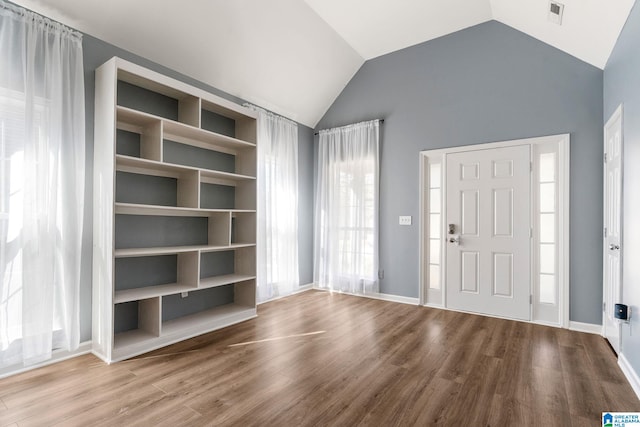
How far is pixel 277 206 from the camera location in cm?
462

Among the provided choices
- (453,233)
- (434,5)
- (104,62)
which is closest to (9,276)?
(104,62)

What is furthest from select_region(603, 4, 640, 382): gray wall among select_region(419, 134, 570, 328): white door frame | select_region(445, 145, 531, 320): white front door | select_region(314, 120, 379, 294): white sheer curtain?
select_region(314, 120, 379, 294): white sheer curtain

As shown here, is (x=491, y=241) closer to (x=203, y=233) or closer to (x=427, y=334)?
(x=427, y=334)

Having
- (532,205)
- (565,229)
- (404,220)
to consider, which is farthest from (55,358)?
(565,229)

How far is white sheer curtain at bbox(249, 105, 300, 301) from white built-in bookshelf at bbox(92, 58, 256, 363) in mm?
406

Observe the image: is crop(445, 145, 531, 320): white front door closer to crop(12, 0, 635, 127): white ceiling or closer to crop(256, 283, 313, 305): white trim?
crop(12, 0, 635, 127): white ceiling

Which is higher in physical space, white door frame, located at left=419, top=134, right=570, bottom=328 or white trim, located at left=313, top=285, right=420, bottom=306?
white door frame, located at left=419, top=134, right=570, bottom=328

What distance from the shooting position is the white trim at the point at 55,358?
233 cm

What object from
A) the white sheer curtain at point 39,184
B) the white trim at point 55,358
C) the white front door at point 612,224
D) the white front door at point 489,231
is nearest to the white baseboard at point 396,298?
the white front door at point 489,231

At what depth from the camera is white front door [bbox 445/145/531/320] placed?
3.74 meters

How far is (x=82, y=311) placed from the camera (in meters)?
2.73

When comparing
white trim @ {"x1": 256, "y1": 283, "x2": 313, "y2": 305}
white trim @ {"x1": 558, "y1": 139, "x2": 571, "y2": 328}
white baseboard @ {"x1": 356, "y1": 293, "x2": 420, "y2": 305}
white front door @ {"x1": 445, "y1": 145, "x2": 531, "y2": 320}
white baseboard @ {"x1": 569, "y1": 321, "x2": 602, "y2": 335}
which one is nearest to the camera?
white baseboard @ {"x1": 569, "y1": 321, "x2": 602, "y2": 335}

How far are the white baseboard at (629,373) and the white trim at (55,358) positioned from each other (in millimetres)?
4173

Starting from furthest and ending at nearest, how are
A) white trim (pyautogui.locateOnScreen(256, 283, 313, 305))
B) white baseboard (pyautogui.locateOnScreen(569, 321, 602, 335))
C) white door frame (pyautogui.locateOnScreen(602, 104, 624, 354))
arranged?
1. white trim (pyautogui.locateOnScreen(256, 283, 313, 305))
2. white baseboard (pyautogui.locateOnScreen(569, 321, 602, 335))
3. white door frame (pyautogui.locateOnScreen(602, 104, 624, 354))
